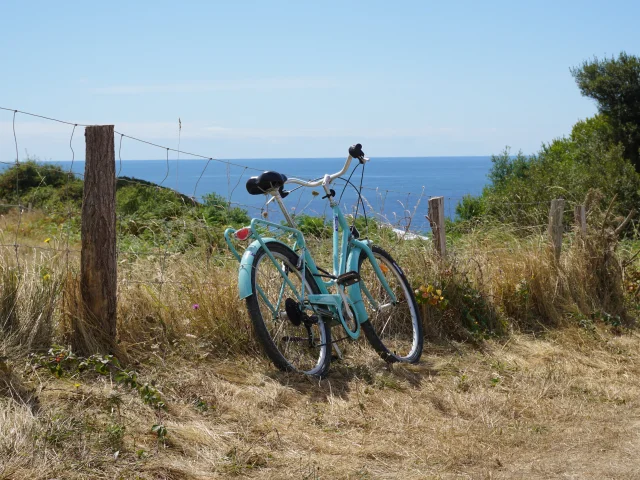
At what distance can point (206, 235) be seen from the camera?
6.06 m

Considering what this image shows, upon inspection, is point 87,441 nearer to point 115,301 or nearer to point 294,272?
point 115,301

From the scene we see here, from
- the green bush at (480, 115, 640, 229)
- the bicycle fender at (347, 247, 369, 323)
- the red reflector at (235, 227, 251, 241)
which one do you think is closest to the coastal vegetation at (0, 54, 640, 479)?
the bicycle fender at (347, 247, 369, 323)

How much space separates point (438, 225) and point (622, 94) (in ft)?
38.4

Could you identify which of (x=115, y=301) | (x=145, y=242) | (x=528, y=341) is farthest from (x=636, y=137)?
(x=115, y=301)

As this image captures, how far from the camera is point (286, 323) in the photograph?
18.1 ft

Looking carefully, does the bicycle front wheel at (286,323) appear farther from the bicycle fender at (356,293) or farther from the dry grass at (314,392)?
the bicycle fender at (356,293)

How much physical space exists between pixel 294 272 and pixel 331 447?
1537mm

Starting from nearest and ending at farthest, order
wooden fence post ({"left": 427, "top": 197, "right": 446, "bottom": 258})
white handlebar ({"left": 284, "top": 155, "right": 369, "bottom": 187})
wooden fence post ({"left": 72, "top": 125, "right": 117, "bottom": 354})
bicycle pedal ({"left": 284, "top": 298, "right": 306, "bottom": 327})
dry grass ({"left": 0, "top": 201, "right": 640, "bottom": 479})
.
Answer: dry grass ({"left": 0, "top": 201, "right": 640, "bottom": 479}) < wooden fence post ({"left": 72, "top": 125, "right": 117, "bottom": 354}) < bicycle pedal ({"left": 284, "top": 298, "right": 306, "bottom": 327}) < white handlebar ({"left": 284, "top": 155, "right": 369, "bottom": 187}) < wooden fence post ({"left": 427, "top": 197, "right": 446, "bottom": 258})

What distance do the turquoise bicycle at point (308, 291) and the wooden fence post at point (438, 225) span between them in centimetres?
85

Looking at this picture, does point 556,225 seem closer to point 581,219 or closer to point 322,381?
point 581,219

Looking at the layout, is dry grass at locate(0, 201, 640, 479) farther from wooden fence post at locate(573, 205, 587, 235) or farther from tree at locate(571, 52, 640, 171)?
tree at locate(571, 52, 640, 171)

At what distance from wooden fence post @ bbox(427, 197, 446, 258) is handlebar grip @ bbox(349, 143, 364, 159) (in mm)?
1360

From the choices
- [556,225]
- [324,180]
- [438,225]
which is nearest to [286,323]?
[324,180]

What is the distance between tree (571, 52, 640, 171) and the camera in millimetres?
16625
